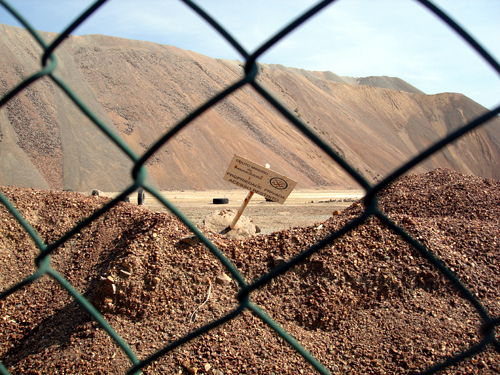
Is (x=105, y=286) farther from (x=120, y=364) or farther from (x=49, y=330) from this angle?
(x=120, y=364)

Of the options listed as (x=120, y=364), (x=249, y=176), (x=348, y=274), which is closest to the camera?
(x=120, y=364)

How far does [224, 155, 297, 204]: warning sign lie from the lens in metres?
4.14

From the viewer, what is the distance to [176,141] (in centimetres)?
3030

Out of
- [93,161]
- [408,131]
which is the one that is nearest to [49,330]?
[93,161]

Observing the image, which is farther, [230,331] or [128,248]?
[128,248]

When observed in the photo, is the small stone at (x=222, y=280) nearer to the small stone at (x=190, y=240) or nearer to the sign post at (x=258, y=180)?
the small stone at (x=190, y=240)

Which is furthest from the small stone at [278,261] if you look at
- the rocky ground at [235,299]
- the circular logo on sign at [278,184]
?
the circular logo on sign at [278,184]

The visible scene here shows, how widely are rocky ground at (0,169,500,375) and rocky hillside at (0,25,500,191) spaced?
65.3 feet

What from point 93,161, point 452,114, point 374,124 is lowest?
point 93,161

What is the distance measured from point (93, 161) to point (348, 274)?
2447 centimetres

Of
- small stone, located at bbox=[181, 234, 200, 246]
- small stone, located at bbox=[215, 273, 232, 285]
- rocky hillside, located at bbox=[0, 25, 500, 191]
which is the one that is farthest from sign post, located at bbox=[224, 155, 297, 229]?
rocky hillside, located at bbox=[0, 25, 500, 191]

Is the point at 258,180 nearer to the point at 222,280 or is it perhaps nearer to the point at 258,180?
the point at 258,180

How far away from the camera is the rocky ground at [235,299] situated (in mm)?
3006

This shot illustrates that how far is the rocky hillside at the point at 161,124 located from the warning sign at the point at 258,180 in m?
20.6
